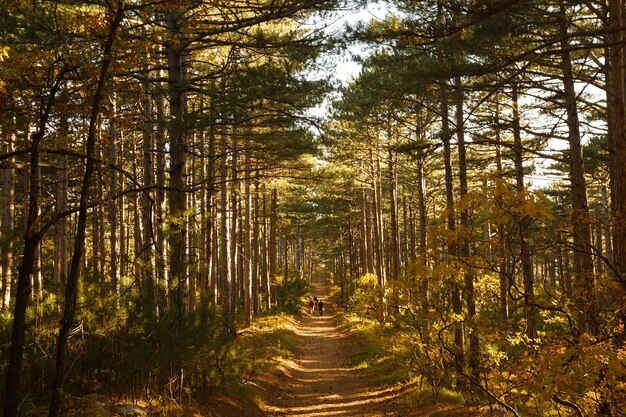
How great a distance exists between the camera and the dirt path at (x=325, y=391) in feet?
30.0

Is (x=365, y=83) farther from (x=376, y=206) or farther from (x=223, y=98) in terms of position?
(x=376, y=206)

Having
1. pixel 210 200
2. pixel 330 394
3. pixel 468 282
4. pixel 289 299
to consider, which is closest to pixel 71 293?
pixel 468 282

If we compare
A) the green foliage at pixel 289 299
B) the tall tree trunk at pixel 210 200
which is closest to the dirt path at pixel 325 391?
the tall tree trunk at pixel 210 200

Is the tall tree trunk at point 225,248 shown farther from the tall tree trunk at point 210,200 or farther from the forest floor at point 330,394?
the forest floor at point 330,394

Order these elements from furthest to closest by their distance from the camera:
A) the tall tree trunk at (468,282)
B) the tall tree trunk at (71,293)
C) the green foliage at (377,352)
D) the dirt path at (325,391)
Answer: the green foliage at (377,352) → the dirt path at (325,391) → the tall tree trunk at (468,282) → the tall tree trunk at (71,293)

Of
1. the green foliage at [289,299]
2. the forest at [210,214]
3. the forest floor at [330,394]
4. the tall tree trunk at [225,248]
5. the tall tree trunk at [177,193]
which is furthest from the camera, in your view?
the green foliage at [289,299]

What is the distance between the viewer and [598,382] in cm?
423

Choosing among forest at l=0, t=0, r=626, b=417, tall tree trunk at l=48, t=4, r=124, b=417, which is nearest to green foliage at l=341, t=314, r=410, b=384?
forest at l=0, t=0, r=626, b=417

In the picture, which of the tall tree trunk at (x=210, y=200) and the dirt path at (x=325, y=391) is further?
the dirt path at (x=325, y=391)

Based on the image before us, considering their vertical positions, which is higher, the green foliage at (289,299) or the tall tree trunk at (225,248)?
the tall tree trunk at (225,248)

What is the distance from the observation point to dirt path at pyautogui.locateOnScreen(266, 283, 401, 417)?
9.13 meters

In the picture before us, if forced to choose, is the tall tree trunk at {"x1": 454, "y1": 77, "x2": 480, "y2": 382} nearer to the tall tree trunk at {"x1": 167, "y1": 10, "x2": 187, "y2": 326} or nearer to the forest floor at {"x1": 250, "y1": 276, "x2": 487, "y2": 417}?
the forest floor at {"x1": 250, "y1": 276, "x2": 487, "y2": 417}

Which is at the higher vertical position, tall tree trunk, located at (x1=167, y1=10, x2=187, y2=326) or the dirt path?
tall tree trunk, located at (x1=167, y1=10, x2=187, y2=326)

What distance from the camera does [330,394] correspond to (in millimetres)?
10609
